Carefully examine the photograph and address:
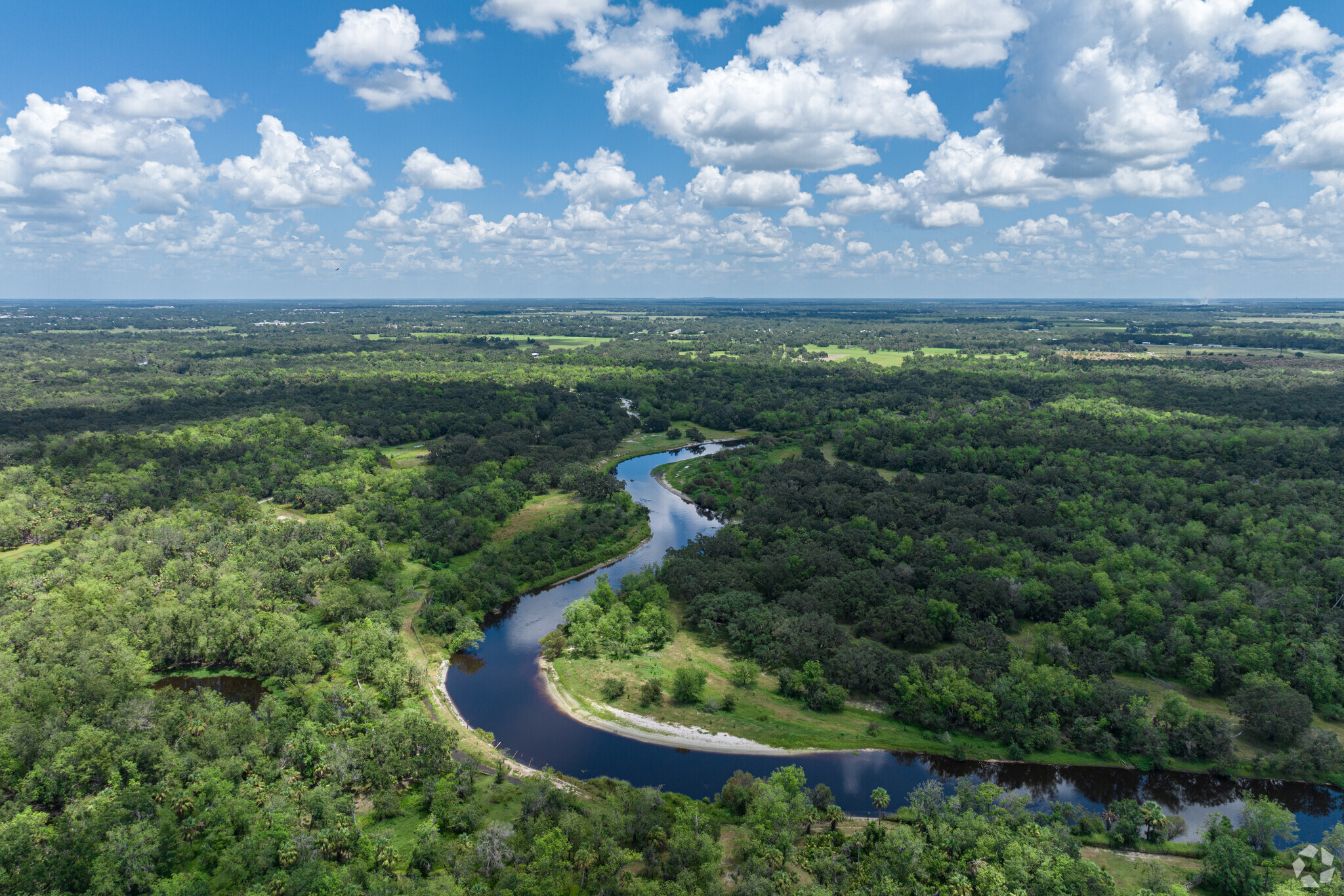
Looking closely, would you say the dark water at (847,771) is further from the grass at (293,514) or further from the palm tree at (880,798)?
the grass at (293,514)

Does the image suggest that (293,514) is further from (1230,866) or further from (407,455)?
(1230,866)

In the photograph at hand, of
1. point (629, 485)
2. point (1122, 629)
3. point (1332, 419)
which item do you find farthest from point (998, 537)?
point (1332, 419)

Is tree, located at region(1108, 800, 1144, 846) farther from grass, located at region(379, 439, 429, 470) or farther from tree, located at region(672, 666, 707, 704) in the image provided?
grass, located at region(379, 439, 429, 470)

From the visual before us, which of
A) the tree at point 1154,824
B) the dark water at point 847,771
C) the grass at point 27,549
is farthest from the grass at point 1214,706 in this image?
the grass at point 27,549

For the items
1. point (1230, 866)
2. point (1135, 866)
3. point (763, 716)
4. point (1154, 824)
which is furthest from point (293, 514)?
point (1230, 866)

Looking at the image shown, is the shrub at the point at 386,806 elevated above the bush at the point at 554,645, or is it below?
below

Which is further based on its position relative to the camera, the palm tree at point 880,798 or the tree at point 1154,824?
the palm tree at point 880,798
